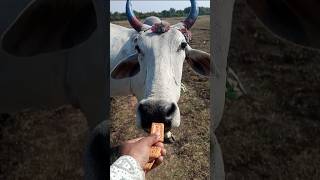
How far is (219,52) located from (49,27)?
1.78 feet

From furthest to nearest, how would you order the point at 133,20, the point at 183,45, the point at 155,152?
the point at 133,20, the point at 183,45, the point at 155,152

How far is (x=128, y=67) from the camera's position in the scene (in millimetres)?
3270

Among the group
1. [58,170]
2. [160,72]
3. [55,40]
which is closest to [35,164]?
[58,170]

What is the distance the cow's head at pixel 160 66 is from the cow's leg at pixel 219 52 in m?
1.17

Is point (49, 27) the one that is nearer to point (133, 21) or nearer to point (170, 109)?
point (170, 109)

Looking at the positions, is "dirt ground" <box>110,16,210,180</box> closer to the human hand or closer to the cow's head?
the cow's head

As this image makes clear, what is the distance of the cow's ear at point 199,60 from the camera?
125 inches

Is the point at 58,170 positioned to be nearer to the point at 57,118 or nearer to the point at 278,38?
the point at 57,118

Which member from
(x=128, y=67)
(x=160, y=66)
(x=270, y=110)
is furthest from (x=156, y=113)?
(x=270, y=110)

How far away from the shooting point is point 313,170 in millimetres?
1846

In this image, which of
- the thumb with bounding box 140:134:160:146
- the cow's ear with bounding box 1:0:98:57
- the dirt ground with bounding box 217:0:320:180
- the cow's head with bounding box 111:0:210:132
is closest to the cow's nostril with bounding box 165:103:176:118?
the cow's head with bounding box 111:0:210:132

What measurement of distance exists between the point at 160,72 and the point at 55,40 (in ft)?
4.63

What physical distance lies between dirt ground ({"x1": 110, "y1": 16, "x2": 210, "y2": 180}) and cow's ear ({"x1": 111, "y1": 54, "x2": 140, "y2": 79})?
63cm

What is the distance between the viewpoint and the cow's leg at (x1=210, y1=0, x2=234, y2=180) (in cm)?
177
